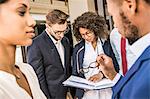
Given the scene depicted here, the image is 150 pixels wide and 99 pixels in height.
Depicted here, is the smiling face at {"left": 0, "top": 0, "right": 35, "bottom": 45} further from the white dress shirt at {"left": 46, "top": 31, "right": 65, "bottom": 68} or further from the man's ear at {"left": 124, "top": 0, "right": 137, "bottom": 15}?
the white dress shirt at {"left": 46, "top": 31, "right": 65, "bottom": 68}

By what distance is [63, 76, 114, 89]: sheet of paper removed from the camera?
2080mm

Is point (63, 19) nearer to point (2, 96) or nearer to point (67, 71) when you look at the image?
point (67, 71)

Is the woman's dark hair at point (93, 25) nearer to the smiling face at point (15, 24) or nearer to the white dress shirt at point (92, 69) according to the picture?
the white dress shirt at point (92, 69)

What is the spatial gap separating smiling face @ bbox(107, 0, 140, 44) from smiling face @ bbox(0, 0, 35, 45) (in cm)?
30

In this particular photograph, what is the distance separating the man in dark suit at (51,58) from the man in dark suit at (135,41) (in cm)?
145

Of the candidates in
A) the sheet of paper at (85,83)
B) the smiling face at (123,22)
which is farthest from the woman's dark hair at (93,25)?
the smiling face at (123,22)

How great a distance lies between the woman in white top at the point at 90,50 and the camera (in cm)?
215

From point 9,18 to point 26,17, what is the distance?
6 centimetres

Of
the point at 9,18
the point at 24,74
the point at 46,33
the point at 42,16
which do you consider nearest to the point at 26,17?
the point at 9,18

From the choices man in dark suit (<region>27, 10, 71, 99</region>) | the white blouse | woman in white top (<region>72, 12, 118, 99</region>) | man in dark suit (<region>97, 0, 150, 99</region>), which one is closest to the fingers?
woman in white top (<region>72, 12, 118, 99</region>)

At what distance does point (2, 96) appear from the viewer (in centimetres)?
84

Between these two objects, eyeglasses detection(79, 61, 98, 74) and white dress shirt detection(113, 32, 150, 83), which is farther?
eyeglasses detection(79, 61, 98, 74)

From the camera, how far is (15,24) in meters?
0.97

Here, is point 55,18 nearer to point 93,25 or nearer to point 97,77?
point 93,25
